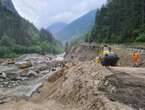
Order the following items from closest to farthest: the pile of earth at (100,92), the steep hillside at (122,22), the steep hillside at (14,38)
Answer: the pile of earth at (100,92)
the steep hillside at (122,22)
the steep hillside at (14,38)

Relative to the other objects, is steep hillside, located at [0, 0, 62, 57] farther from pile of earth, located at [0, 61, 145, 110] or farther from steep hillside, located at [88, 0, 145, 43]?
pile of earth, located at [0, 61, 145, 110]

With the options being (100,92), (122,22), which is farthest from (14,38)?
(100,92)

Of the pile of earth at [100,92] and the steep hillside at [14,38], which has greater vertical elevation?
the steep hillside at [14,38]

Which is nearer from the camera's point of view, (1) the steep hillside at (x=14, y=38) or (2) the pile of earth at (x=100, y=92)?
(2) the pile of earth at (x=100, y=92)

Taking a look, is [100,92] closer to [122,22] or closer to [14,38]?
[122,22]

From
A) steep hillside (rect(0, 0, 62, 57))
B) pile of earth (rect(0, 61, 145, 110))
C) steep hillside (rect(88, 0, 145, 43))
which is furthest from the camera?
steep hillside (rect(0, 0, 62, 57))

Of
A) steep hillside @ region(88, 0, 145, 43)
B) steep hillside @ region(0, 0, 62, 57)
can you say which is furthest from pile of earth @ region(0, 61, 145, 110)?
steep hillside @ region(0, 0, 62, 57)

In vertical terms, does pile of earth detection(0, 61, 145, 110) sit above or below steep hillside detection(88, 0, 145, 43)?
below

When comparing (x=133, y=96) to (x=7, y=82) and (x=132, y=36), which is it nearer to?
(x=7, y=82)

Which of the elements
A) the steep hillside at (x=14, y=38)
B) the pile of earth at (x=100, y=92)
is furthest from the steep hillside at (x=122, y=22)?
the pile of earth at (x=100, y=92)

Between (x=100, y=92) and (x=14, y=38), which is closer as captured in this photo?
(x=100, y=92)

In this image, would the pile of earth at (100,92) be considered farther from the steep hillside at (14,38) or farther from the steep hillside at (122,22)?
the steep hillside at (14,38)

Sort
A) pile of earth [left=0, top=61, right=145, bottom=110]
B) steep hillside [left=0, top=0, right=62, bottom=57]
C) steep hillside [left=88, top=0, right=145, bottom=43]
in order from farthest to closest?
steep hillside [left=0, top=0, right=62, bottom=57]
steep hillside [left=88, top=0, right=145, bottom=43]
pile of earth [left=0, top=61, right=145, bottom=110]

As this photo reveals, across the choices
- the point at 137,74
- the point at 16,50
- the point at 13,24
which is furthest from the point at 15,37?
the point at 137,74
